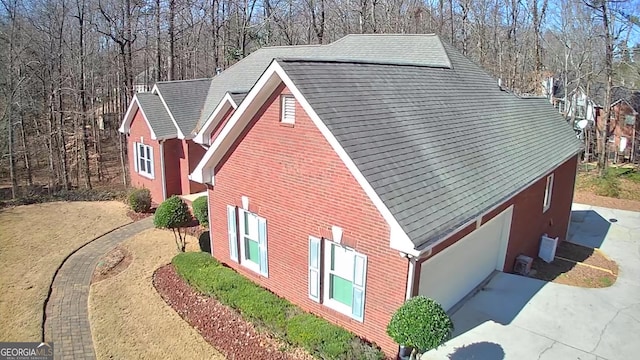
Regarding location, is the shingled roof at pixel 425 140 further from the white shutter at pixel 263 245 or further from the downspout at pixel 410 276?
the white shutter at pixel 263 245

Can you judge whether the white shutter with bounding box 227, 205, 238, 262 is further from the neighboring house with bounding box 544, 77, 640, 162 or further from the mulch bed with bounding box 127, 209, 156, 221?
the neighboring house with bounding box 544, 77, 640, 162

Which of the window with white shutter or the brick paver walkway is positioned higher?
the window with white shutter

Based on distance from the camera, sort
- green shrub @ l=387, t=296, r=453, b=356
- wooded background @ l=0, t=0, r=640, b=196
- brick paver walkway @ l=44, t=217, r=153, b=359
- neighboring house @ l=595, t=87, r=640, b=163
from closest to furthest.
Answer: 1. green shrub @ l=387, t=296, r=453, b=356
2. brick paver walkway @ l=44, t=217, r=153, b=359
3. wooded background @ l=0, t=0, r=640, b=196
4. neighboring house @ l=595, t=87, r=640, b=163

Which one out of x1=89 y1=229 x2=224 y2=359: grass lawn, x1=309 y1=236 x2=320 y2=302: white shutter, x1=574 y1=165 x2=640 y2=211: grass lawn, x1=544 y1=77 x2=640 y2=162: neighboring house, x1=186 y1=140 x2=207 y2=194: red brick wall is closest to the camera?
x1=89 y1=229 x2=224 y2=359: grass lawn

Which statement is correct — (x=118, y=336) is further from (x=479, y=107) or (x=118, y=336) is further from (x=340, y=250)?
(x=479, y=107)

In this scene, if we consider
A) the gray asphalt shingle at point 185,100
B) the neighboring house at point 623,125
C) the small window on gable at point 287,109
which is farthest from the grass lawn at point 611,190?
the gray asphalt shingle at point 185,100

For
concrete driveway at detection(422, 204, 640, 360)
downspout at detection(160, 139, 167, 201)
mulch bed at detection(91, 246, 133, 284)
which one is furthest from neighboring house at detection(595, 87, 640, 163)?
mulch bed at detection(91, 246, 133, 284)

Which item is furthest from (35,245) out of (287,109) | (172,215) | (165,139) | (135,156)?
(287,109)
